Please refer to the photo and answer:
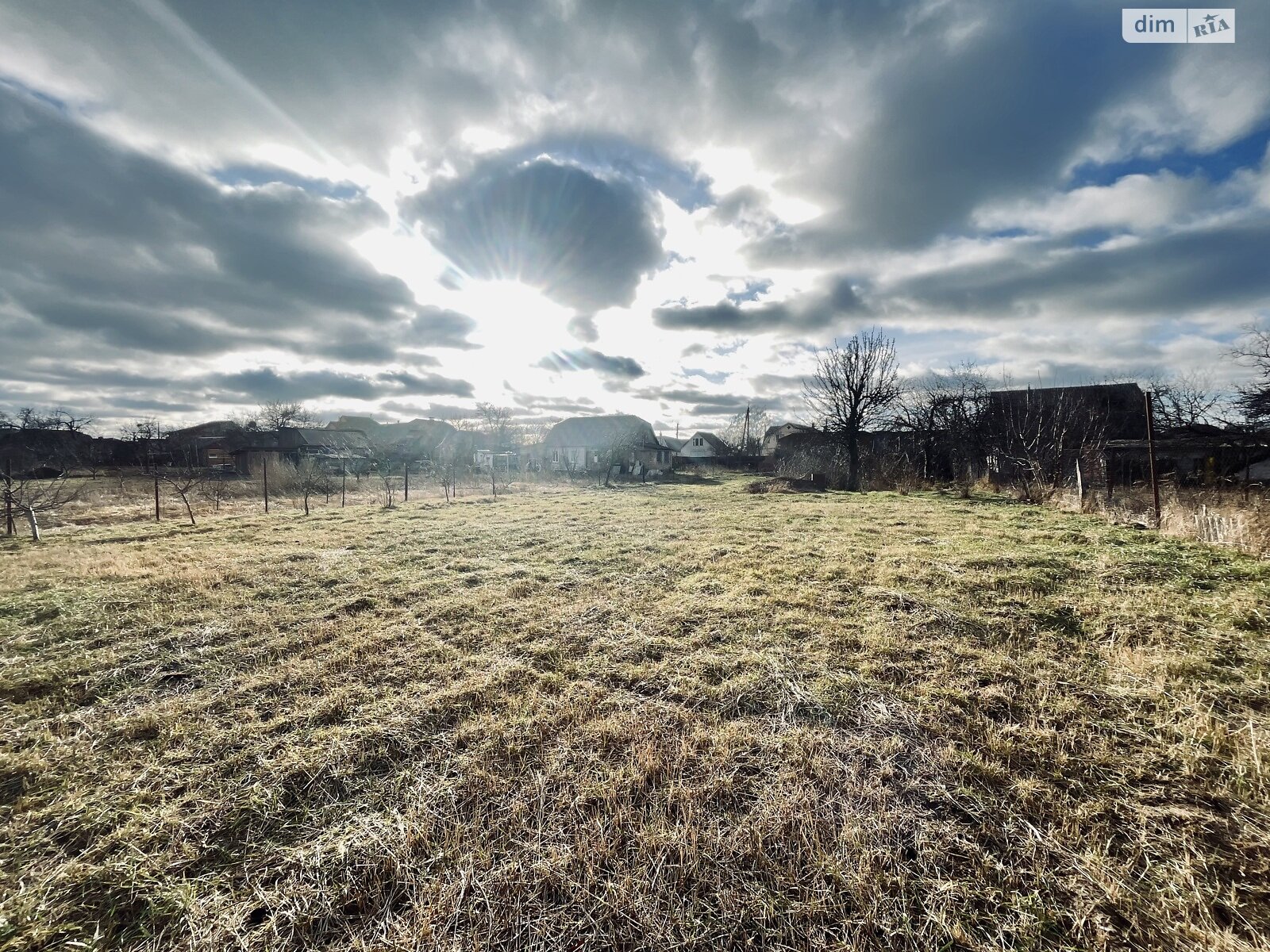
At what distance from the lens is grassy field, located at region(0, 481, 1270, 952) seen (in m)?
1.82

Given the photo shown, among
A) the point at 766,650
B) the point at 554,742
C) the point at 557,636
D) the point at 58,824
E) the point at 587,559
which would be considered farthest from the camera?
the point at 587,559

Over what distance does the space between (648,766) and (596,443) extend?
40.8 meters

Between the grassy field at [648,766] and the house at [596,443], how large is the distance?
100ft

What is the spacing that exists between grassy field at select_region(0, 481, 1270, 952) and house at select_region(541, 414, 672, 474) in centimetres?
3053

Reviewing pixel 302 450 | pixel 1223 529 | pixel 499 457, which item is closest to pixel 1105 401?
pixel 1223 529

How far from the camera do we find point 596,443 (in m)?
43.0

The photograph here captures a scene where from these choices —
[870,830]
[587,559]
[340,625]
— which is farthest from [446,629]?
[870,830]

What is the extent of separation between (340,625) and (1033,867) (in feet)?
18.5

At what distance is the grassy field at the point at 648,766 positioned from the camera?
71.5 inches

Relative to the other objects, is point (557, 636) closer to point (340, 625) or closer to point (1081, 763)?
point (340, 625)

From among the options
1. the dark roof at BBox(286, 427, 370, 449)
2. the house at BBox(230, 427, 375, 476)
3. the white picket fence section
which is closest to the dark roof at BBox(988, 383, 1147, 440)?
the white picket fence section

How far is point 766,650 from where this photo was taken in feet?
13.3

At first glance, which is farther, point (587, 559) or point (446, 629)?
point (587, 559)

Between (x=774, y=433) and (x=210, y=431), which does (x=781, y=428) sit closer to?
(x=774, y=433)
